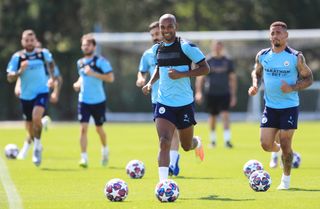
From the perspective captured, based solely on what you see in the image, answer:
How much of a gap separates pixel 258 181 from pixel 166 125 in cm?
157

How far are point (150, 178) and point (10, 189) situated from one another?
8.83 feet

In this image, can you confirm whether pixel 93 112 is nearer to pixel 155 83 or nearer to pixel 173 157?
pixel 155 83

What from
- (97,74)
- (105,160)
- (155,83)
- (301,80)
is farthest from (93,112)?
(301,80)

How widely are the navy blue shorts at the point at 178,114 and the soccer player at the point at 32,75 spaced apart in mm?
A: 5998

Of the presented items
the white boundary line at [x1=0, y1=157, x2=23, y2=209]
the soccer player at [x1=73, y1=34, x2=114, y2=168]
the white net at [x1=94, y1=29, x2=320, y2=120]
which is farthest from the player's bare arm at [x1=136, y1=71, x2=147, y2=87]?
the white net at [x1=94, y1=29, x2=320, y2=120]

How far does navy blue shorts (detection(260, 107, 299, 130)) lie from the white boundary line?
3979mm

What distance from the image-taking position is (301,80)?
45.6ft

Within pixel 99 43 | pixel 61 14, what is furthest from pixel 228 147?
pixel 61 14

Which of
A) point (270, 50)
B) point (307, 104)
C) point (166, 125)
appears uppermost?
point (270, 50)

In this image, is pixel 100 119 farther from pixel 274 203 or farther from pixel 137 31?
pixel 137 31

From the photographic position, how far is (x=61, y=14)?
1821 inches

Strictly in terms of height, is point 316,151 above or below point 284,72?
below

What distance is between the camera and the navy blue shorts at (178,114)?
13516 mm

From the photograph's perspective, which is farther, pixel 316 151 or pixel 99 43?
pixel 99 43
